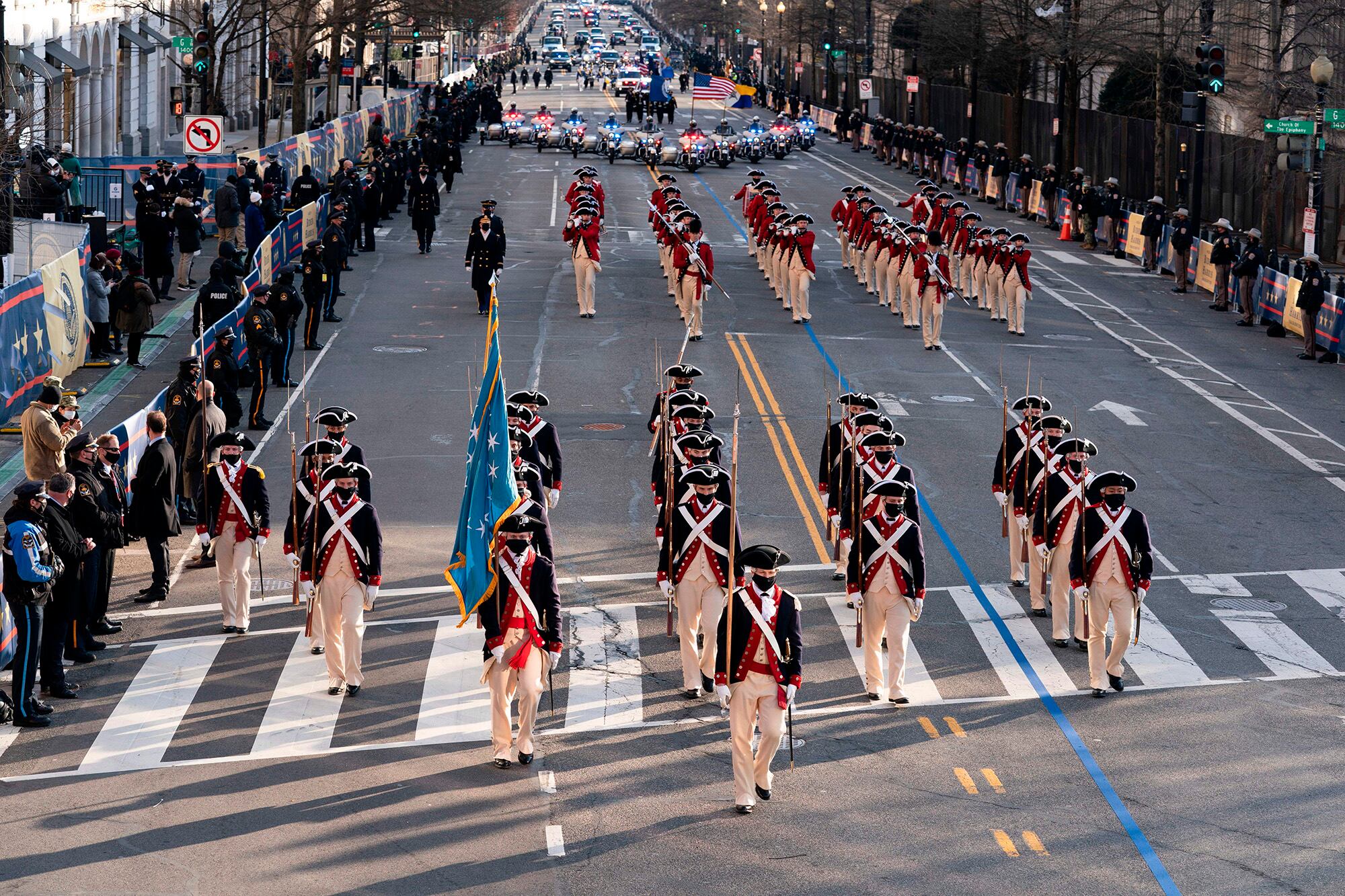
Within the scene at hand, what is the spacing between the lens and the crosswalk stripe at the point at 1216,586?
1784 cm

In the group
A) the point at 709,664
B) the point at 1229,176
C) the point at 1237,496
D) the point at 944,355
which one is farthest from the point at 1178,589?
the point at 1229,176

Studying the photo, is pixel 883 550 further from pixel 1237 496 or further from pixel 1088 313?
pixel 1088 313

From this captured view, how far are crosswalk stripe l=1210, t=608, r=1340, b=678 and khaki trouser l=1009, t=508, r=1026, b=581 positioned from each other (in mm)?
1818

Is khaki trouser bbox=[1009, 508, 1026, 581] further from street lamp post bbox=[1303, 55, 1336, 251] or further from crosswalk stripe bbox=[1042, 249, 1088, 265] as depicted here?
crosswalk stripe bbox=[1042, 249, 1088, 265]

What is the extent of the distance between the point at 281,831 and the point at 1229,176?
41093mm

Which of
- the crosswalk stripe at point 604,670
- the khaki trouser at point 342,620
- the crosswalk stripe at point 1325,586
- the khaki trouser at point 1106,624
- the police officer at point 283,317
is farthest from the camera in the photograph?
the police officer at point 283,317

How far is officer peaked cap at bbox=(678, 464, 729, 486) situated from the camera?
14.8 meters

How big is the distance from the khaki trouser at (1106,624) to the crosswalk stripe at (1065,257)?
28.8 m

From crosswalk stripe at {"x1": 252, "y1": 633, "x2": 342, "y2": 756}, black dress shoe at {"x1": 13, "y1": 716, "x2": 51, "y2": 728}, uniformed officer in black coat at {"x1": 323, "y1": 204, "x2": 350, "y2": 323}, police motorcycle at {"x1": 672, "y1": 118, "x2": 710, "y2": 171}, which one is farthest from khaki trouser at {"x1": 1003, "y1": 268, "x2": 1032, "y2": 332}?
police motorcycle at {"x1": 672, "y1": 118, "x2": 710, "y2": 171}

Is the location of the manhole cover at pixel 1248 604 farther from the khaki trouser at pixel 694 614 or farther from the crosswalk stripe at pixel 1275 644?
the khaki trouser at pixel 694 614

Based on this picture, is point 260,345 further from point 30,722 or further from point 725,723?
point 725,723

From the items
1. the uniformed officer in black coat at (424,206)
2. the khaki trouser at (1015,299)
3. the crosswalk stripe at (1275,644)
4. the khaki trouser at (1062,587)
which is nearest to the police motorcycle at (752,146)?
the uniformed officer in black coat at (424,206)

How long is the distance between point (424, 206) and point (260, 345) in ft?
52.0

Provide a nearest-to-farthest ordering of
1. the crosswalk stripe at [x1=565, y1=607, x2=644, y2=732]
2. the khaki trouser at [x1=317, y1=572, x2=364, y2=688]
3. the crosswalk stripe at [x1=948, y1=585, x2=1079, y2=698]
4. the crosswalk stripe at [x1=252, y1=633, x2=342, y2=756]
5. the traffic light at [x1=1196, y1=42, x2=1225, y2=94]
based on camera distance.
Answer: the crosswalk stripe at [x1=252, y1=633, x2=342, y2=756]
the crosswalk stripe at [x1=565, y1=607, x2=644, y2=732]
the khaki trouser at [x1=317, y1=572, x2=364, y2=688]
the crosswalk stripe at [x1=948, y1=585, x2=1079, y2=698]
the traffic light at [x1=1196, y1=42, x2=1225, y2=94]
